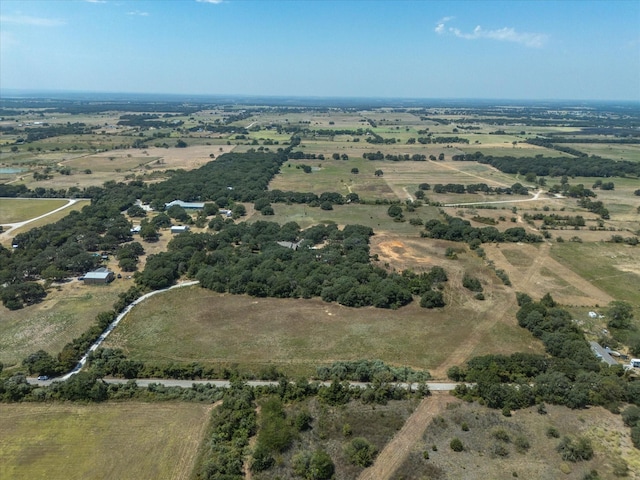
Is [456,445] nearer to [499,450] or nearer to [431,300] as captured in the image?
[499,450]

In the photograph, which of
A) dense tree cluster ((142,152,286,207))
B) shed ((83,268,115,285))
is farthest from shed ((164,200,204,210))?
shed ((83,268,115,285))

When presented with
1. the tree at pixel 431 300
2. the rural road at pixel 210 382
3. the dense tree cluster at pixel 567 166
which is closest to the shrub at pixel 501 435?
the rural road at pixel 210 382

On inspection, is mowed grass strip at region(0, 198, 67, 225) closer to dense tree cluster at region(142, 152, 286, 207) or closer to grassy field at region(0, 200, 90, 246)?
grassy field at region(0, 200, 90, 246)

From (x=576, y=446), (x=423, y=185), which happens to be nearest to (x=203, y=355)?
(x=576, y=446)

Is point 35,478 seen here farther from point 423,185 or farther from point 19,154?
point 19,154

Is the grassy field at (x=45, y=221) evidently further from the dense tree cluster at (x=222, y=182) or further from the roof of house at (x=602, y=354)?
the roof of house at (x=602, y=354)

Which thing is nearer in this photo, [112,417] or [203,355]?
[112,417]

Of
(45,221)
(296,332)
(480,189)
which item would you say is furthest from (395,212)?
(45,221)
